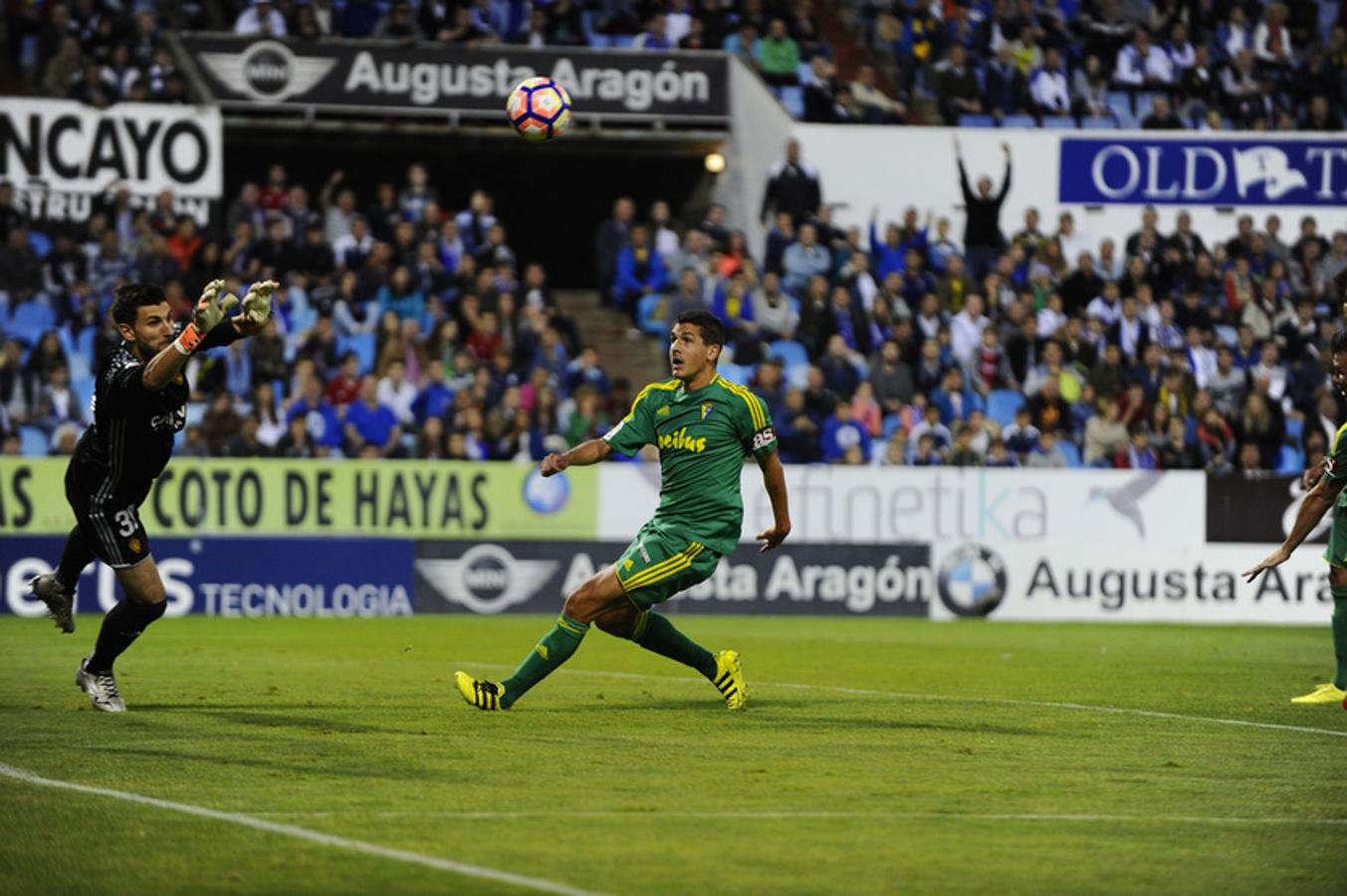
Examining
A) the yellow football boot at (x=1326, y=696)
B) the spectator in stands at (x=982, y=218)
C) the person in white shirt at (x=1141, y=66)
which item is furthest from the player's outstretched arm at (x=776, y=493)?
the person in white shirt at (x=1141, y=66)

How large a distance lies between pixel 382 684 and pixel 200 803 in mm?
5586

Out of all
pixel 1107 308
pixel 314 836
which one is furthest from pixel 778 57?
pixel 314 836

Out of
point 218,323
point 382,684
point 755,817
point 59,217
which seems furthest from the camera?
point 59,217

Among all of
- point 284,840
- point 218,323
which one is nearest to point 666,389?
point 218,323

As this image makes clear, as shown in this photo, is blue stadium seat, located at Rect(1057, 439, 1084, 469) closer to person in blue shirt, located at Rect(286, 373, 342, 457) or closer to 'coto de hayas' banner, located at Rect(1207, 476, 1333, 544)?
'coto de hayas' banner, located at Rect(1207, 476, 1333, 544)

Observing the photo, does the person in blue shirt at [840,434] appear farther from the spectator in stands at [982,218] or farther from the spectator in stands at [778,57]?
the spectator in stands at [778,57]

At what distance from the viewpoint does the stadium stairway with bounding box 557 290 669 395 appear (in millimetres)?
27406

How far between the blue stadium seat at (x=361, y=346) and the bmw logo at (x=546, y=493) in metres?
→ 2.69

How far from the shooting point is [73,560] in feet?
37.3

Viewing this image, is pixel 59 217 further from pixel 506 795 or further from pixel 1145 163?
pixel 506 795

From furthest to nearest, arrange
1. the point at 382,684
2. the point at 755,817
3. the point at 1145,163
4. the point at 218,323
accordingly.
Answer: the point at 1145,163
the point at 382,684
the point at 218,323
the point at 755,817

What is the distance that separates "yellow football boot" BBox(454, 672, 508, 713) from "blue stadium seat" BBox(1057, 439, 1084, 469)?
50.9 feet

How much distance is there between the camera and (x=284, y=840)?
7.07 meters

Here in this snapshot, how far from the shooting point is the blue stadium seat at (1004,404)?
1047 inches
